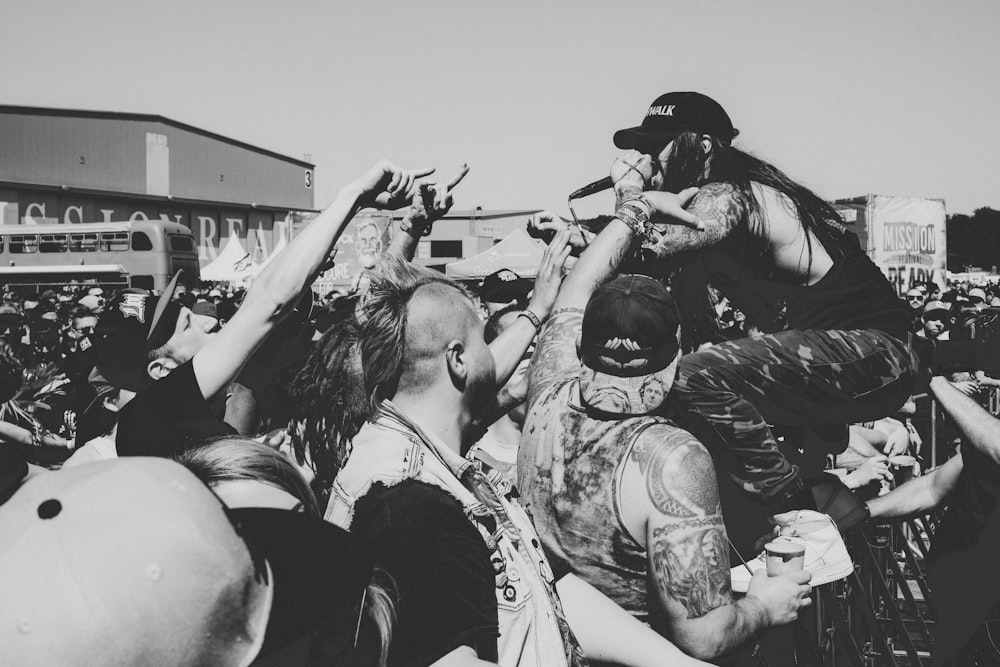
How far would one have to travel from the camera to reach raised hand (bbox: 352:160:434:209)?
2621 mm

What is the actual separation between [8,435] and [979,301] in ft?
55.9

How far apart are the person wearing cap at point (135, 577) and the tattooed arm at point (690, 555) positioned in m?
1.24

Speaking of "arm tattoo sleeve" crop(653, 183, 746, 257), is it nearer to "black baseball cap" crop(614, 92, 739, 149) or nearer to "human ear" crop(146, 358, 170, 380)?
"black baseball cap" crop(614, 92, 739, 149)

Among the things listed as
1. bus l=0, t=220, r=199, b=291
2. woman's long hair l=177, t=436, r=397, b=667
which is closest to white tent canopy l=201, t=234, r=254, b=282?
bus l=0, t=220, r=199, b=291

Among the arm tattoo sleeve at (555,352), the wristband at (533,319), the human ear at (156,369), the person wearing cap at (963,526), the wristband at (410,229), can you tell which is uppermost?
the wristband at (410,229)

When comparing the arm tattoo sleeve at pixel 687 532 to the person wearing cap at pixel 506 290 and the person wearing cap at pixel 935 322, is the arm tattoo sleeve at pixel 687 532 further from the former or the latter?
the person wearing cap at pixel 935 322

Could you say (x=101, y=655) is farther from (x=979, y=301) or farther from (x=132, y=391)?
(x=979, y=301)

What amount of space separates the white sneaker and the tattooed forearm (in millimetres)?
584

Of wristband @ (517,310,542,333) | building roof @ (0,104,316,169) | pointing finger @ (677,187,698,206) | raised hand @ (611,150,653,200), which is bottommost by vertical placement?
wristband @ (517,310,542,333)

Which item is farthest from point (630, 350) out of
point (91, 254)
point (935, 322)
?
point (91, 254)

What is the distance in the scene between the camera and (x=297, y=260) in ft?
7.89

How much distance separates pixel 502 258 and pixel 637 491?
17756mm

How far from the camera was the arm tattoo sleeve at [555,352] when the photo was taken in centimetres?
317

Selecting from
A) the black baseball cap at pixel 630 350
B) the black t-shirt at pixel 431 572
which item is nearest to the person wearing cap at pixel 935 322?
the black baseball cap at pixel 630 350
